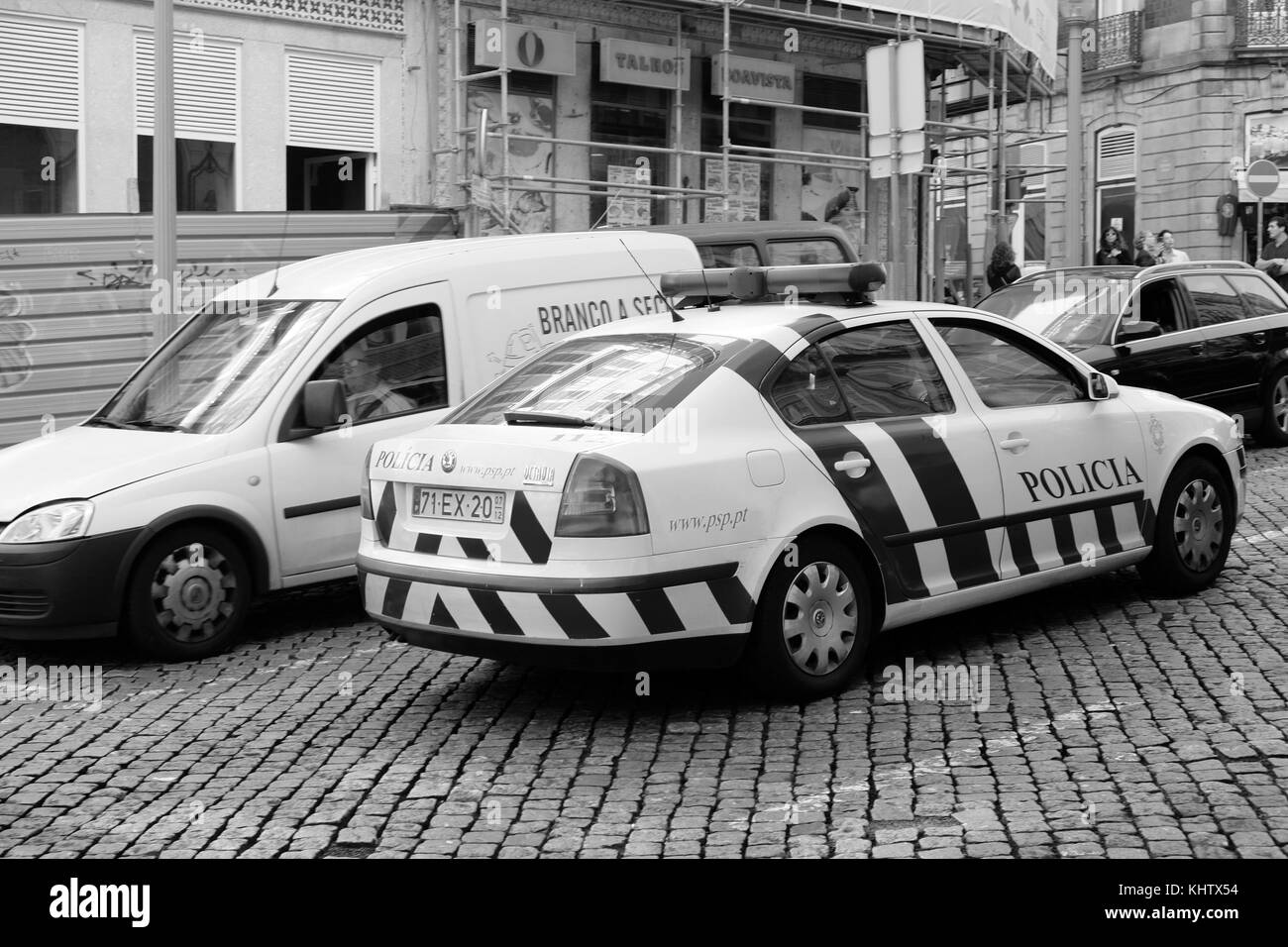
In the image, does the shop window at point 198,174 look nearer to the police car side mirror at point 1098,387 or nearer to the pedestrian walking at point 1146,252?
the police car side mirror at point 1098,387

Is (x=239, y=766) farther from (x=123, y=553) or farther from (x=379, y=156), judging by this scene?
(x=379, y=156)

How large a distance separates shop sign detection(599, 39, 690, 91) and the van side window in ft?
38.2

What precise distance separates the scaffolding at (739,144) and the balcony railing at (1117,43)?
1394cm

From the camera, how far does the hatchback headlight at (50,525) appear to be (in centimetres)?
729

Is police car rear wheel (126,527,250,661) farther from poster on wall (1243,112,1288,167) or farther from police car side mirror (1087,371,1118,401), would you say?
poster on wall (1243,112,1288,167)

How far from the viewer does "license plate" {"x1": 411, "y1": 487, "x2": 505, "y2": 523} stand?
607 centimetres

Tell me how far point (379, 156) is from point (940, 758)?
534 inches

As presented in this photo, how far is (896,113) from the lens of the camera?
1273cm

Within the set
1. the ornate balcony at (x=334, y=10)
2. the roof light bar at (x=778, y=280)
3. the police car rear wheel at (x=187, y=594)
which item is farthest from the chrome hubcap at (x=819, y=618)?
the ornate balcony at (x=334, y=10)

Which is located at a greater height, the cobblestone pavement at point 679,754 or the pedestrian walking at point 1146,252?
the pedestrian walking at point 1146,252

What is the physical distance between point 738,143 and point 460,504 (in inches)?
644

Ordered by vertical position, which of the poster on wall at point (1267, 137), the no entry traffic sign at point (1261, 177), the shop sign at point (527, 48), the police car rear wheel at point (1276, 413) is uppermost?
the poster on wall at point (1267, 137)

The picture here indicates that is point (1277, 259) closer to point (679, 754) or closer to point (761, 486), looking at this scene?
point (761, 486)

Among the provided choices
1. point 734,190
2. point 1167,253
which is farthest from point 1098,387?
point 1167,253
